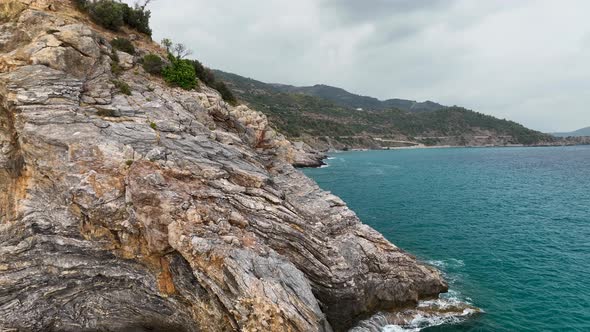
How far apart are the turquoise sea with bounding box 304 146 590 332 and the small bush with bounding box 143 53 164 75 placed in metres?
36.6

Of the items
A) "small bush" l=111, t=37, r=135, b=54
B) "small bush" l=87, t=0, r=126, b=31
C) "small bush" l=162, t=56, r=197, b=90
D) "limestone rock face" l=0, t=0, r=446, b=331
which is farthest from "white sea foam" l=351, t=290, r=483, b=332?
"small bush" l=87, t=0, r=126, b=31

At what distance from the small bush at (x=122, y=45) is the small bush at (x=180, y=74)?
4.29m

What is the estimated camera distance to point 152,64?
116 feet

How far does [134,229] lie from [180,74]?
20.7m

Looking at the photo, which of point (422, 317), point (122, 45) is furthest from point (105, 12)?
point (422, 317)

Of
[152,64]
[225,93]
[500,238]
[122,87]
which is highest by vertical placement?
[152,64]

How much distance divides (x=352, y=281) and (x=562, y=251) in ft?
101

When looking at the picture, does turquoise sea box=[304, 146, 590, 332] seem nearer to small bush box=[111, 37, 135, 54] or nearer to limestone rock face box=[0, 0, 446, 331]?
limestone rock face box=[0, 0, 446, 331]

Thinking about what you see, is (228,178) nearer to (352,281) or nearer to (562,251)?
(352,281)

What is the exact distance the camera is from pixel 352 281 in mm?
25875

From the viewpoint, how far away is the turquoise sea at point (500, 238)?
90.5 ft

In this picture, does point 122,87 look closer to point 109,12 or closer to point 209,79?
point 109,12

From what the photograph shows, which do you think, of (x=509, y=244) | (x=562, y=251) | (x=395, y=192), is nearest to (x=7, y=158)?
(x=509, y=244)

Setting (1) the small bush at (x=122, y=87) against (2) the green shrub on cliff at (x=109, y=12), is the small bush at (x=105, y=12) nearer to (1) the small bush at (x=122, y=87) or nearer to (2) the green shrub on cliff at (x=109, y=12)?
(2) the green shrub on cliff at (x=109, y=12)
